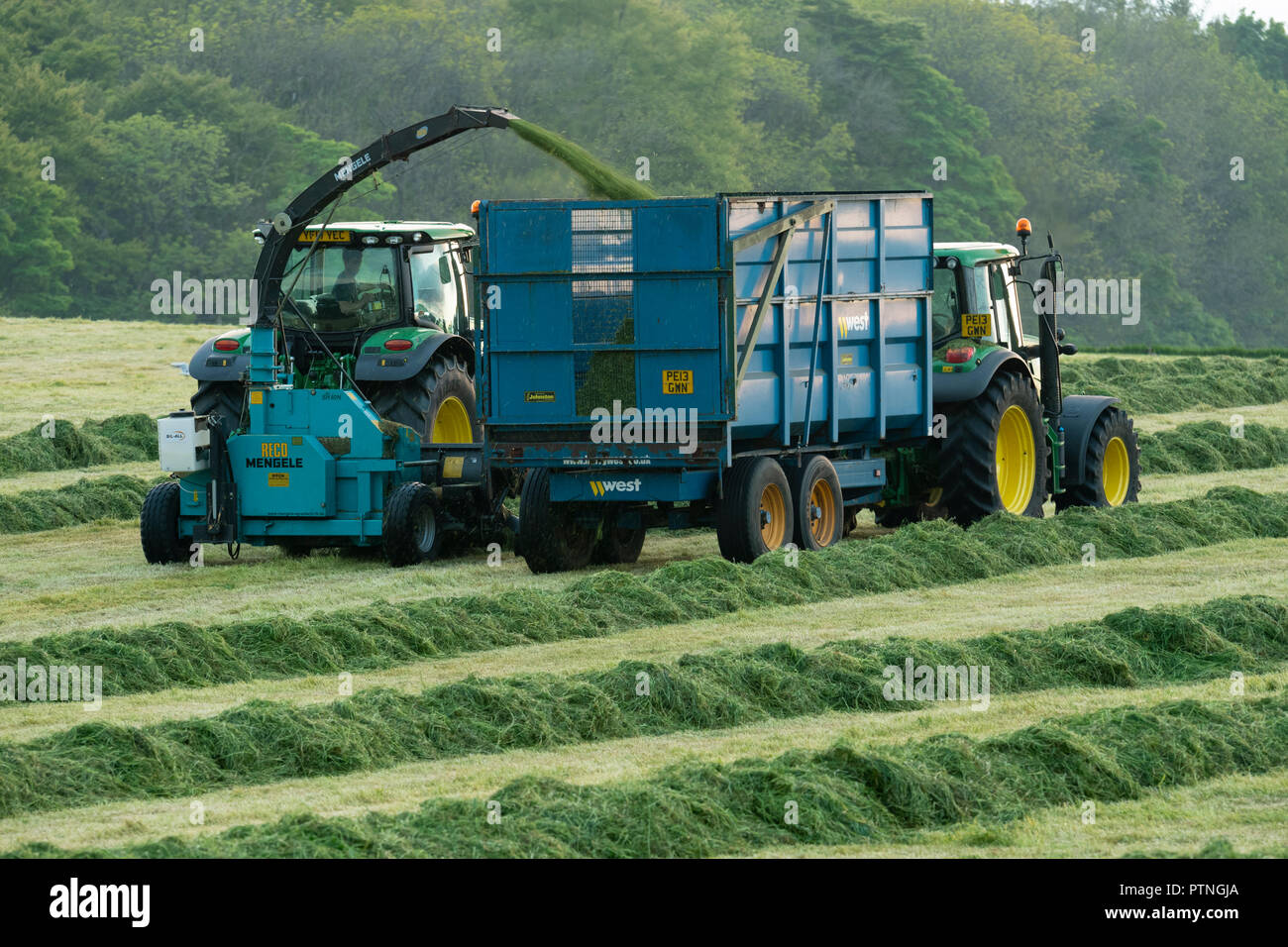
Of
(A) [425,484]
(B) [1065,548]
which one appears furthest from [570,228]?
(B) [1065,548]

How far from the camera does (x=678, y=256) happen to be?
45.4ft

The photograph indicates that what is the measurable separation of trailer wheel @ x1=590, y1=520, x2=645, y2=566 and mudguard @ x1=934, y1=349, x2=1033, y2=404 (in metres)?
2.72

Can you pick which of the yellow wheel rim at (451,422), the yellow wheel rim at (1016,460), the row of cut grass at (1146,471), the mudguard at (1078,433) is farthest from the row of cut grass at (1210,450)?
the yellow wheel rim at (451,422)

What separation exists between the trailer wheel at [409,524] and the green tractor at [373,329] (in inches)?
34.9

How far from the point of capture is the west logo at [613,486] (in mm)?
14164

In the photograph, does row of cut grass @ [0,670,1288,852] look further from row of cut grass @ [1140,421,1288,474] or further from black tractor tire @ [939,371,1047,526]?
row of cut grass @ [1140,421,1288,474]

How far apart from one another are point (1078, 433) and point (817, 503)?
3.38 metres

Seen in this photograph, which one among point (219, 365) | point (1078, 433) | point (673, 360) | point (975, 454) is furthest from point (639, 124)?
point (673, 360)

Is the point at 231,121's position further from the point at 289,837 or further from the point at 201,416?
the point at 289,837

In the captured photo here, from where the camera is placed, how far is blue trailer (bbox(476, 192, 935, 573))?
13.8m

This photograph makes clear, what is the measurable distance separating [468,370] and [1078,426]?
5.29 m

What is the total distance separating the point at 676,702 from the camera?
31.8 ft

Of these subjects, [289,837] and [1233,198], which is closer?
[289,837]
